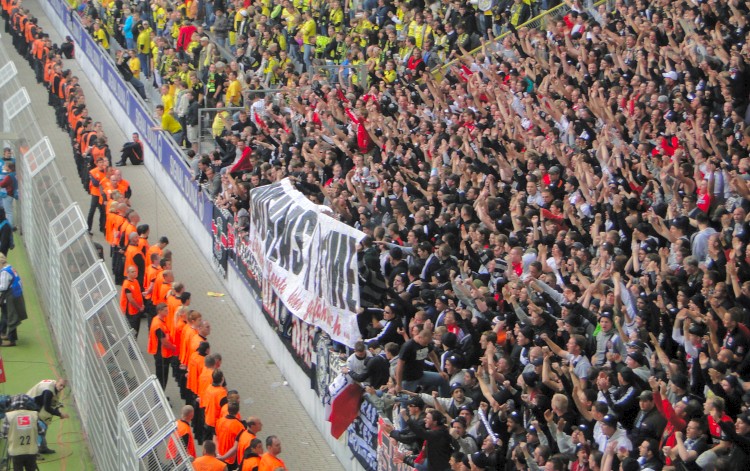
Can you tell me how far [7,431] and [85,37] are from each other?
20486 mm

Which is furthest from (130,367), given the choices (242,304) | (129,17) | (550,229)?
(129,17)

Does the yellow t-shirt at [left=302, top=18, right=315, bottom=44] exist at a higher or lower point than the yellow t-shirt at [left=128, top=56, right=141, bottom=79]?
higher

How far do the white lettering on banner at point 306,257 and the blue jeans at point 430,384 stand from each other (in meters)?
1.52

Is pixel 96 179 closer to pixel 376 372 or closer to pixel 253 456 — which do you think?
pixel 376 372

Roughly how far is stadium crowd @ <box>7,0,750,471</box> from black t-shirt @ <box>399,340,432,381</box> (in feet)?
0.08

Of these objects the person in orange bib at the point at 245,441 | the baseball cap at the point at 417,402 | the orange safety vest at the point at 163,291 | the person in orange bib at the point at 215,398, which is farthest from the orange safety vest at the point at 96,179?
the baseball cap at the point at 417,402

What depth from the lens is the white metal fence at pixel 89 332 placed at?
40.0 ft

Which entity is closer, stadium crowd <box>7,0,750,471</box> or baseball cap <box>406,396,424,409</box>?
stadium crowd <box>7,0,750,471</box>

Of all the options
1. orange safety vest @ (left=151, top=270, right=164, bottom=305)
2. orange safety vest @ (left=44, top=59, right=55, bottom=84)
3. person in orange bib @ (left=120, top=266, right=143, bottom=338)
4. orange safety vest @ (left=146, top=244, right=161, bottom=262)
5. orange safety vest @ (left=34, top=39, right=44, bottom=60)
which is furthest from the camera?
orange safety vest @ (left=34, top=39, right=44, bottom=60)

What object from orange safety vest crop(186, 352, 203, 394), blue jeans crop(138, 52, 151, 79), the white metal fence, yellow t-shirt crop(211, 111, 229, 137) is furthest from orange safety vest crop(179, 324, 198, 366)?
blue jeans crop(138, 52, 151, 79)

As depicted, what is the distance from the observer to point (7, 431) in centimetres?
1437

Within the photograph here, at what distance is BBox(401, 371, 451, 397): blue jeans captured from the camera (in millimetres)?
14055

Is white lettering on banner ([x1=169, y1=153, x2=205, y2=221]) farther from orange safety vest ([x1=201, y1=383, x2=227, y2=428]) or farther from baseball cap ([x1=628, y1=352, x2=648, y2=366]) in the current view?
baseball cap ([x1=628, y1=352, x2=648, y2=366])

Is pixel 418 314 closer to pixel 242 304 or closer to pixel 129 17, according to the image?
pixel 242 304
